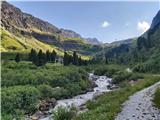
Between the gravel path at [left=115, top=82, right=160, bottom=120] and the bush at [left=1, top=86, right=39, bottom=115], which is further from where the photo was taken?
the bush at [left=1, top=86, right=39, bottom=115]

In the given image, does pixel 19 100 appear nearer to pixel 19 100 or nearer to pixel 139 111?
pixel 19 100

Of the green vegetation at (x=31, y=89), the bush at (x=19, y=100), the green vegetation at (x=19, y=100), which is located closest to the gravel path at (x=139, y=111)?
the green vegetation at (x=31, y=89)

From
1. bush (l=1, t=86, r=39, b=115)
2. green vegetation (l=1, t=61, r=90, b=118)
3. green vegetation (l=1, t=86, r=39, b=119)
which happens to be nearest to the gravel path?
green vegetation (l=1, t=61, r=90, b=118)

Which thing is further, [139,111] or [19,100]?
[19,100]

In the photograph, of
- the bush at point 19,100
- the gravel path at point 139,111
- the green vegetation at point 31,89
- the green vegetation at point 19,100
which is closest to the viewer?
the gravel path at point 139,111

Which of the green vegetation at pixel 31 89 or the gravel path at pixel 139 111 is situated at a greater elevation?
the gravel path at pixel 139 111

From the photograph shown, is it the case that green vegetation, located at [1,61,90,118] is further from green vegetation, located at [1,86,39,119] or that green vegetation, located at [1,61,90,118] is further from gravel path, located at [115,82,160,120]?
gravel path, located at [115,82,160,120]

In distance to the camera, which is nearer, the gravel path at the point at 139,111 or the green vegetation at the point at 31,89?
the gravel path at the point at 139,111

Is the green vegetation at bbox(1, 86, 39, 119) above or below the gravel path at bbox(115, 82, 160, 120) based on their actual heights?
below

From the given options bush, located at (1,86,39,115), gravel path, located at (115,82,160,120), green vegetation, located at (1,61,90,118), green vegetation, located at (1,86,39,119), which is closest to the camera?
gravel path, located at (115,82,160,120)

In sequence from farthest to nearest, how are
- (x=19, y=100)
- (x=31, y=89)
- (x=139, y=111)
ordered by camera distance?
(x=31, y=89), (x=19, y=100), (x=139, y=111)

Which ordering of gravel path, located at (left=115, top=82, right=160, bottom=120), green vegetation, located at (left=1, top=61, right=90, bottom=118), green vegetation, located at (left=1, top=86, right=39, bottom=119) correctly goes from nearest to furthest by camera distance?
gravel path, located at (left=115, top=82, right=160, bottom=120) → green vegetation, located at (left=1, top=86, right=39, bottom=119) → green vegetation, located at (left=1, top=61, right=90, bottom=118)

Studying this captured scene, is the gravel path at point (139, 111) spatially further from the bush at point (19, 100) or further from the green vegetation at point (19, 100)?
the bush at point (19, 100)

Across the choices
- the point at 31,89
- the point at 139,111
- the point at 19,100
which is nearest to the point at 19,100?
the point at 19,100
